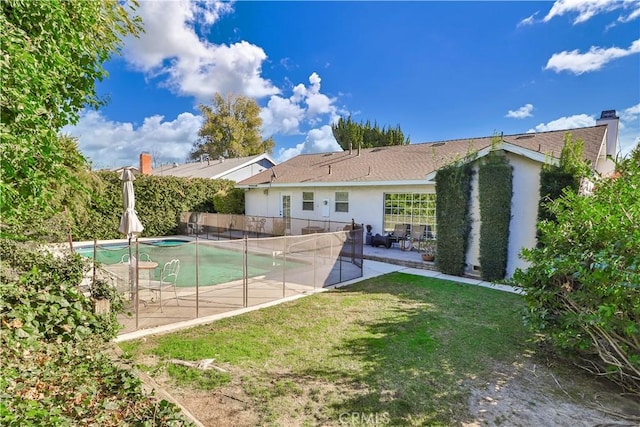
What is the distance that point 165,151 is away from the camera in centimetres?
4078

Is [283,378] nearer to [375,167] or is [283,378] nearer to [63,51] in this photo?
[63,51]

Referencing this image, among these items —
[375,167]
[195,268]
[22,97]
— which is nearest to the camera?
[22,97]

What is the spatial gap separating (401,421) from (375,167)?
47.5 feet

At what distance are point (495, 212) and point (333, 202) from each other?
28.8ft

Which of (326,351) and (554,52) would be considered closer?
(326,351)

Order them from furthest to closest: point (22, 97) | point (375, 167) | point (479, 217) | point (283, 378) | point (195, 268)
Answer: point (375, 167)
point (479, 217)
point (195, 268)
point (283, 378)
point (22, 97)

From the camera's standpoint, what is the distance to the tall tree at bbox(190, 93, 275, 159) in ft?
127

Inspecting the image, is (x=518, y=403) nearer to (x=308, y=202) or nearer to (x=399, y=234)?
(x=399, y=234)

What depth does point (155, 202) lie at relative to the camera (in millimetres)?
18375

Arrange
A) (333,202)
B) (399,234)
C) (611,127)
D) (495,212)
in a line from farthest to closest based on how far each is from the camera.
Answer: (333,202)
(399,234)
(611,127)
(495,212)

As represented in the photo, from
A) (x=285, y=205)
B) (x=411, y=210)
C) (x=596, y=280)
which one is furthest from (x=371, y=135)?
(x=596, y=280)

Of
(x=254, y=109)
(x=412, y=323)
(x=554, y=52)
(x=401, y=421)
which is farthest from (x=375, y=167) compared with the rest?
(x=254, y=109)

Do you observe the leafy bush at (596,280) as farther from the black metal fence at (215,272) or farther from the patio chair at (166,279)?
the patio chair at (166,279)

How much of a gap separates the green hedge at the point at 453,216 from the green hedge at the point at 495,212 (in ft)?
1.55
